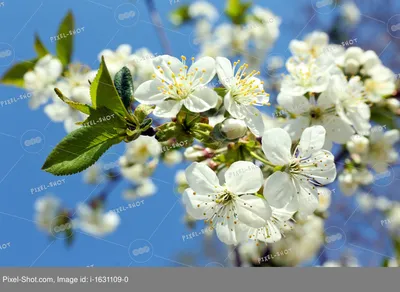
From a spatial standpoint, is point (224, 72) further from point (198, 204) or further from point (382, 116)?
point (382, 116)

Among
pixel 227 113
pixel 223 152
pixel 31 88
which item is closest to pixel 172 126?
pixel 227 113

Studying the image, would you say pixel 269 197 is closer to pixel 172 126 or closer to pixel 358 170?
pixel 172 126

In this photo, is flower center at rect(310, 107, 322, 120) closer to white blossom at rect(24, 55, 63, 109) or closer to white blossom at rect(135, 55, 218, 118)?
white blossom at rect(135, 55, 218, 118)

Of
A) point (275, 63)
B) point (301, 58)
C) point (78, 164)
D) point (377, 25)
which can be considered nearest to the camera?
point (78, 164)

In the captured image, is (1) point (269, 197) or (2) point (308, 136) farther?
(2) point (308, 136)

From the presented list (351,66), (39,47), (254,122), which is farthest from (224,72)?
(39,47)

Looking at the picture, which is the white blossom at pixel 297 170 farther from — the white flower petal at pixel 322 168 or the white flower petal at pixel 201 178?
the white flower petal at pixel 201 178

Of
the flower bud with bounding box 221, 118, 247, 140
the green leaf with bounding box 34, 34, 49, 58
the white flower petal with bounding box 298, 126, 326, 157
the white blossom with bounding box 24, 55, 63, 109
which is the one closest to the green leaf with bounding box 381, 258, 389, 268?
the white flower petal with bounding box 298, 126, 326, 157

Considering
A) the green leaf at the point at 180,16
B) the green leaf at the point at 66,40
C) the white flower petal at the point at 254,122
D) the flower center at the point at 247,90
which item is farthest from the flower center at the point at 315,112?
the green leaf at the point at 180,16
